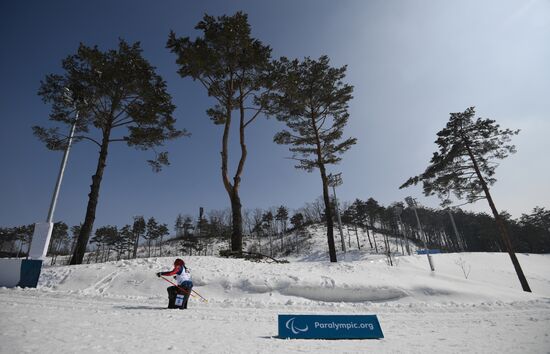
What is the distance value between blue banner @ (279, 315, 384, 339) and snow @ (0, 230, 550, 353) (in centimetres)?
15

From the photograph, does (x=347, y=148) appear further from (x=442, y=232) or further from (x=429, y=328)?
(x=442, y=232)

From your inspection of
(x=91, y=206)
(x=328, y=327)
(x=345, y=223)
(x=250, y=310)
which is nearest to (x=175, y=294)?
(x=250, y=310)

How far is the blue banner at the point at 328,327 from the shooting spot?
4047 mm

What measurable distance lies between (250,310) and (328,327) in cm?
264

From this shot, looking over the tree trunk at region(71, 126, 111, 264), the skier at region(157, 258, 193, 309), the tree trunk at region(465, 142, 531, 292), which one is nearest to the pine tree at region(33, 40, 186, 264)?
the tree trunk at region(71, 126, 111, 264)

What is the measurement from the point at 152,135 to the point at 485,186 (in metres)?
22.7

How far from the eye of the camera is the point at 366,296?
8219mm

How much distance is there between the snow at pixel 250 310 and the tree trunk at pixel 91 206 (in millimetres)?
1611

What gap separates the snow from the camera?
345 centimetres

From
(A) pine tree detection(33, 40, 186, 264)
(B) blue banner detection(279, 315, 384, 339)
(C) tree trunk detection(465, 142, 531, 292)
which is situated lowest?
(B) blue banner detection(279, 315, 384, 339)

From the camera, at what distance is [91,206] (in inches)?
478

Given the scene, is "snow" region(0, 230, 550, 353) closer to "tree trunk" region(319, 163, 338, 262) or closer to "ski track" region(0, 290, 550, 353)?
"ski track" region(0, 290, 550, 353)

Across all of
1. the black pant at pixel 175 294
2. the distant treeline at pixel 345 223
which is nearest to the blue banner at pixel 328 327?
the black pant at pixel 175 294

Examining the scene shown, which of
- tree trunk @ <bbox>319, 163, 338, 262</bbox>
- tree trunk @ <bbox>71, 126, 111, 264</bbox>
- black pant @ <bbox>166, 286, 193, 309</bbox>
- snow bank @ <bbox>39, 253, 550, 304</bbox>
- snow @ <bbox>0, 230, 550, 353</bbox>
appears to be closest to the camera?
snow @ <bbox>0, 230, 550, 353</bbox>
